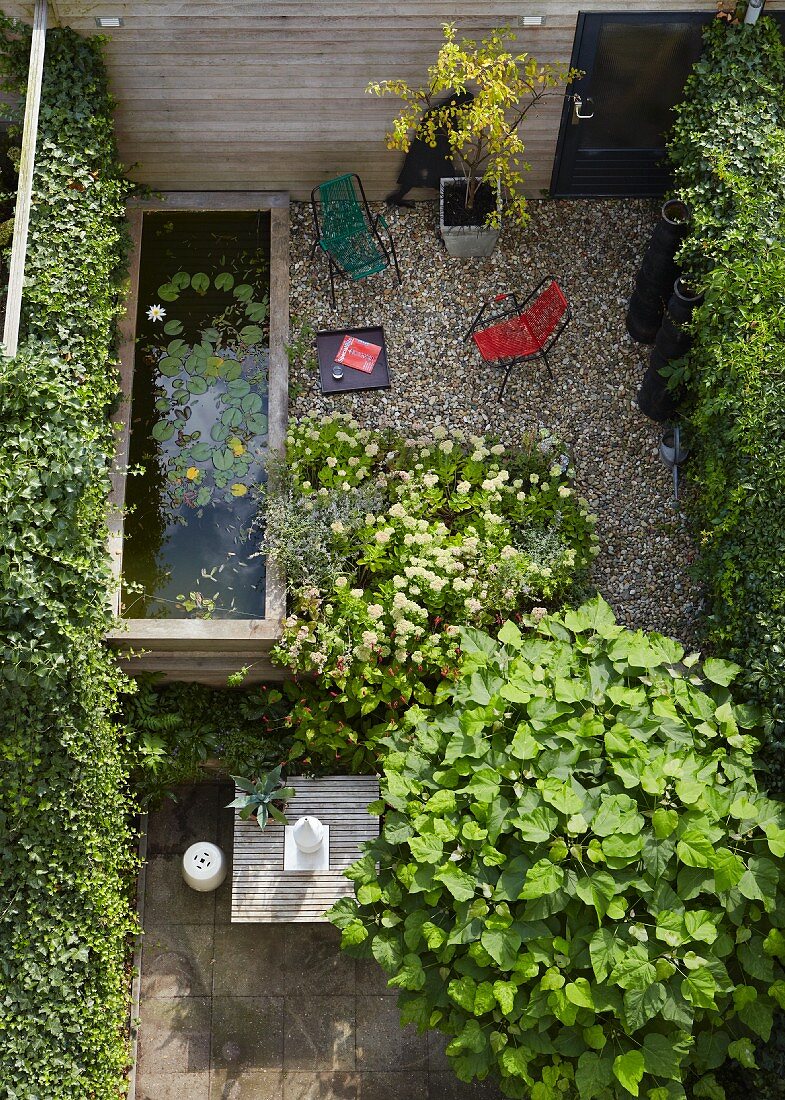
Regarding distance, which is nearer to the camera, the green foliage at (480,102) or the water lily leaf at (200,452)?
the green foliage at (480,102)

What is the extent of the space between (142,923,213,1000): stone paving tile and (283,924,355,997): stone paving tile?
20.9 inches

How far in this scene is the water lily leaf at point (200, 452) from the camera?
22.3 feet

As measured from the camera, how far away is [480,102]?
20.0 feet

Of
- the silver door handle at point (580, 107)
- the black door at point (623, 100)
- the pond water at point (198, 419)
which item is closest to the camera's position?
the black door at point (623, 100)

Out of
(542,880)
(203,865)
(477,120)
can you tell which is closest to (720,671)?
(542,880)

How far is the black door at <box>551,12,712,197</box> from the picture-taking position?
6305 mm

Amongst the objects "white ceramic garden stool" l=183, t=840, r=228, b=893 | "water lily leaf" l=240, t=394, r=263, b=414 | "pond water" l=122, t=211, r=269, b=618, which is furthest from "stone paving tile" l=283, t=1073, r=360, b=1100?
"water lily leaf" l=240, t=394, r=263, b=414

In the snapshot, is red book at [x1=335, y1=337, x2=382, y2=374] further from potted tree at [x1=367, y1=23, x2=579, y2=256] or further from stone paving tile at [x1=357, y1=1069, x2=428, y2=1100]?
stone paving tile at [x1=357, y1=1069, x2=428, y2=1100]

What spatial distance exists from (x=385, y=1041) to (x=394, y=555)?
3068 mm

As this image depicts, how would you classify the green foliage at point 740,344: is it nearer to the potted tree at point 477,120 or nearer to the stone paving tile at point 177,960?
the potted tree at point 477,120

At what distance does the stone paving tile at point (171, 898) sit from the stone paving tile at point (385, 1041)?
118 cm

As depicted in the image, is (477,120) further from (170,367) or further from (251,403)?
(170,367)

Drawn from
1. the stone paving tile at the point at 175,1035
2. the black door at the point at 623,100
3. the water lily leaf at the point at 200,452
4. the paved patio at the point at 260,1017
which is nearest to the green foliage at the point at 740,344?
the black door at the point at 623,100

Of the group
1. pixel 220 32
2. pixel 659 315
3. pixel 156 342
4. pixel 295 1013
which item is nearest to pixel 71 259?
pixel 156 342
